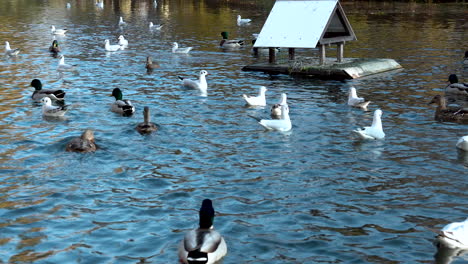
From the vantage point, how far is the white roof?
3090cm

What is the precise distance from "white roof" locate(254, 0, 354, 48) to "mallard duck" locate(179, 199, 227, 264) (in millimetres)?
20101

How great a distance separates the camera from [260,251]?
11859mm

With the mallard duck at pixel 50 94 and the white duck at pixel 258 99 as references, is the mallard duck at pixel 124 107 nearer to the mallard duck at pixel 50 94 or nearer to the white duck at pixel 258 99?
the mallard duck at pixel 50 94

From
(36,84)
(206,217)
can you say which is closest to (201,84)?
(36,84)

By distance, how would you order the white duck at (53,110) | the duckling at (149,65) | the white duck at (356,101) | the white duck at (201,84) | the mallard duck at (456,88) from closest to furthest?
1. the white duck at (53,110)
2. the white duck at (356,101)
3. the mallard duck at (456,88)
4. the white duck at (201,84)
5. the duckling at (149,65)

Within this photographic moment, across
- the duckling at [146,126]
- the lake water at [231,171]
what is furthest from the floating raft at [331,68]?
the duckling at [146,126]

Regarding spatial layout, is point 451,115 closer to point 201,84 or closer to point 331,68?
point 331,68

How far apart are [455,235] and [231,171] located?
6.58 meters

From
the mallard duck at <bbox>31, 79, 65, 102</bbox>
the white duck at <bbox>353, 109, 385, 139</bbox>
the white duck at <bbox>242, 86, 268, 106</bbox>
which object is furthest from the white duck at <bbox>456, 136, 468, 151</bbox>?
the mallard duck at <bbox>31, 79, 65, 102</bbox>

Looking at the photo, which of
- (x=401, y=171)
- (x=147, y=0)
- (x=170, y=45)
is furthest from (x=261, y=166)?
(x=147, y=0)

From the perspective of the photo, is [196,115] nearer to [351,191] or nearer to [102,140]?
[102,140]

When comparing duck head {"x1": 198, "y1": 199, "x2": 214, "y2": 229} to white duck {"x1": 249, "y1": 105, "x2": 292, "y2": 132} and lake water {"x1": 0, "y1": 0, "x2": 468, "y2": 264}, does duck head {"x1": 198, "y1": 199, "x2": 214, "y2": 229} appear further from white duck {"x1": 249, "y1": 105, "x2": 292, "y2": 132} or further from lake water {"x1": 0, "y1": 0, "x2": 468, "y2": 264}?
white duck {"x1": 249, "y1": 105, "x2": 292, "y2": 132}

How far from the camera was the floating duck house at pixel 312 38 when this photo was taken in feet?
101

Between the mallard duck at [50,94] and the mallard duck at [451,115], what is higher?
the mallard duck at [50,94]
